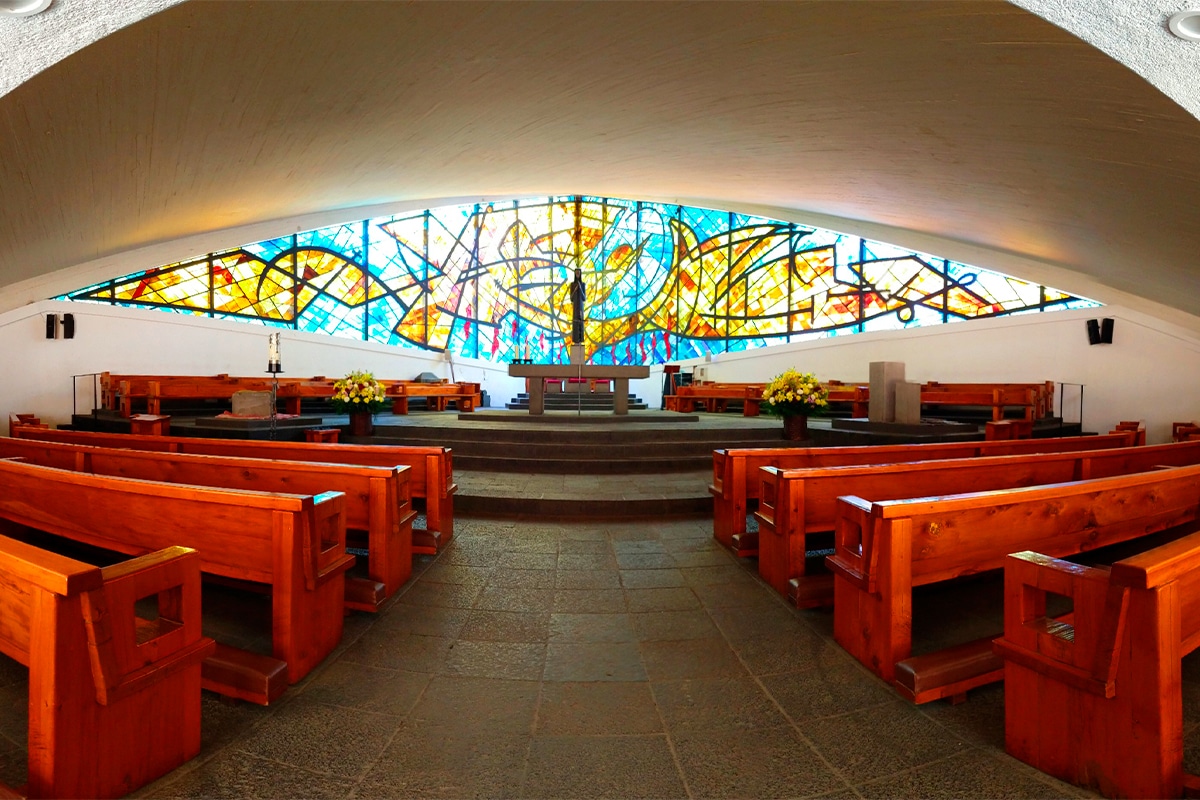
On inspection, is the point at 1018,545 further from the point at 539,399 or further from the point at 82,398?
the point at 82,398

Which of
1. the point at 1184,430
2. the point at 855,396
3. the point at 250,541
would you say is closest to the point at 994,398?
the point at 855,396

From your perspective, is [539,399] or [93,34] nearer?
[93,34]

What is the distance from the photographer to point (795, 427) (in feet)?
17.6

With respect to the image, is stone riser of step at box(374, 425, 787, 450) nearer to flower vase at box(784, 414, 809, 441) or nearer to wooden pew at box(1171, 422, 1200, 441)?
flower vase at box(784, 414, 809, 441)

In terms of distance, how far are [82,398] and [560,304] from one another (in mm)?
9573

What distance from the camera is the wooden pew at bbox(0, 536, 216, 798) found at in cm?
102

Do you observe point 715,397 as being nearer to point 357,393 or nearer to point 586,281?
point 357,393

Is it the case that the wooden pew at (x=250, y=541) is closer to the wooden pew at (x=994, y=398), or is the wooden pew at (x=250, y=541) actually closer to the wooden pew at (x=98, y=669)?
the wooden pew at (x=98, y=669)

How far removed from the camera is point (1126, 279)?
5223 millimetres

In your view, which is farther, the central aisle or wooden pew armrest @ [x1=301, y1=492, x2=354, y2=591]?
wooden pew armrest @ [x1=301, y1=492, x2=354, y2=591]

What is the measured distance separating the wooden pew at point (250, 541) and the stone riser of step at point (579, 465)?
2.62m

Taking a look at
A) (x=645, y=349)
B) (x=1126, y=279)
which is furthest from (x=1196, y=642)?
(x=645, y=349)

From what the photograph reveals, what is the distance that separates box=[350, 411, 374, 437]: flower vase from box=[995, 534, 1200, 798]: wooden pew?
5401mm

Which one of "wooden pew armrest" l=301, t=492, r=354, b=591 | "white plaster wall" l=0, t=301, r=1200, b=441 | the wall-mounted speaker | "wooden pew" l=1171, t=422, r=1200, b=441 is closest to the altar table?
"wooden pew armrest" l=301, t=492, r=354, b=591
